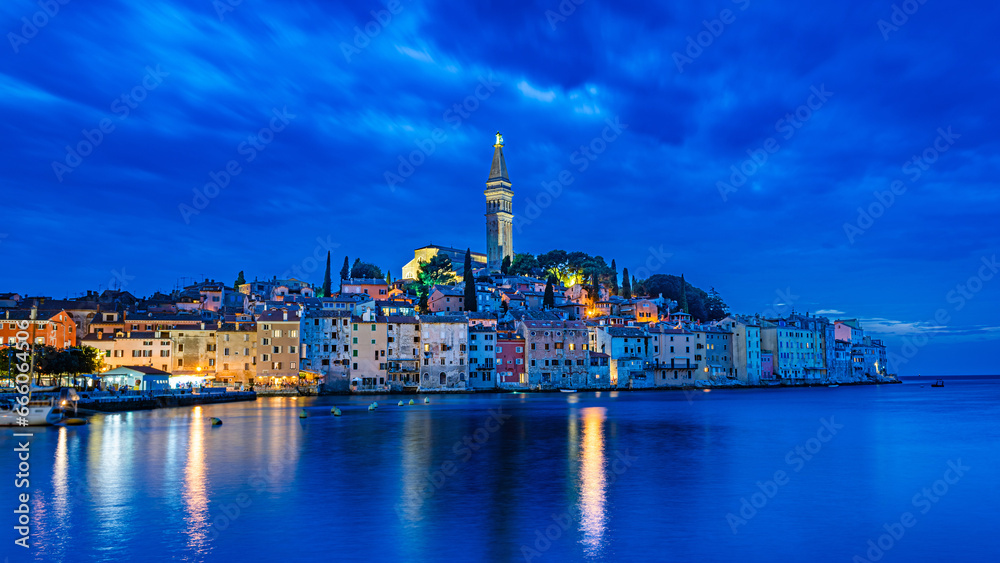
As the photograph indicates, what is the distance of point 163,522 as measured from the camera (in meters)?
18.7

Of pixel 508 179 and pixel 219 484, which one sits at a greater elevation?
pixel 508 179

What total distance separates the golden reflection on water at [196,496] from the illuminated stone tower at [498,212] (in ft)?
454

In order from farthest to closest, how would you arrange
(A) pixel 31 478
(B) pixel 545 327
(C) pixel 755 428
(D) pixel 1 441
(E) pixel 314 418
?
1. (B) pixel 545 327
2. (E) pixel 314 418
3. (C) pixel 755 428
4. (D) pixel 1 441
5. (A) pixel 31 478

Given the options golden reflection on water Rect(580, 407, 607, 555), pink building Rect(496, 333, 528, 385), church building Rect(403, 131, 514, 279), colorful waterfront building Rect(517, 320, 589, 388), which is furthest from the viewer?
church building Rect(403, 131, 514, 279)

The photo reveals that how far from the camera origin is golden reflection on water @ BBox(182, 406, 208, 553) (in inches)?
685

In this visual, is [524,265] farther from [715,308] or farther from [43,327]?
[43,327]

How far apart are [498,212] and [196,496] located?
153 meters

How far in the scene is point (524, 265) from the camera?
147m

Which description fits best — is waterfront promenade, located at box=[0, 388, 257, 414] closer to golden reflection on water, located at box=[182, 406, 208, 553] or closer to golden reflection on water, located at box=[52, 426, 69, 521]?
golden reflection on water, located at box=[52, 426, 69, 521]

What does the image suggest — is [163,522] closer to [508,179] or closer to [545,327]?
[545,327]

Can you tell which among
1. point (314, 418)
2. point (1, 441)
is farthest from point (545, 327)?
point (1, 441)

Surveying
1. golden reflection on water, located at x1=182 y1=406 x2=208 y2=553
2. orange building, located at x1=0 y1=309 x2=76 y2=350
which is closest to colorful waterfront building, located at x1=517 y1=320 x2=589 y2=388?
orange building, located at x1=0 y1=309 x2=76 y2=350

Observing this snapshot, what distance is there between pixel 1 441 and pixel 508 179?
150599mm

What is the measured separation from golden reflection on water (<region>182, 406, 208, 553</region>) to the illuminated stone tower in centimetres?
13853
